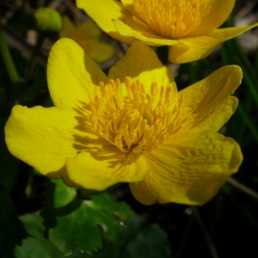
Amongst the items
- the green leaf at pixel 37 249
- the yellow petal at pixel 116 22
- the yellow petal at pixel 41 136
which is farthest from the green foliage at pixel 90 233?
the yellow petal at pixel 116 22

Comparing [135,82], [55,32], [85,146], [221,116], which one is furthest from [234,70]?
[55,32]

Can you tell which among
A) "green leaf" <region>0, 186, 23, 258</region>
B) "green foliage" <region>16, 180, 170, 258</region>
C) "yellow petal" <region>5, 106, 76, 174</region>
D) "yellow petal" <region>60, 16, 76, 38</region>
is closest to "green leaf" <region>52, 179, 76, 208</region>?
"green foliage" <region>16, 180, 170, 258</region>

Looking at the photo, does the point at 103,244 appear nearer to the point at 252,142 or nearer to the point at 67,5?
the point at 252,142

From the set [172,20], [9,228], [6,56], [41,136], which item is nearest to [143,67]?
[172,20]

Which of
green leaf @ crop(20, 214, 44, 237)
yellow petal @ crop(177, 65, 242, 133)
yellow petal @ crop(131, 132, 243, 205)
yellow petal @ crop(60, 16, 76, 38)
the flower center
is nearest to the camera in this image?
yellow petal @ crop(131, 132, 243, 205)

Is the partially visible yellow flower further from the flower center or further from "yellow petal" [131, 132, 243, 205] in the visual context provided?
"yellow petal" [131, 132, 243, 205]

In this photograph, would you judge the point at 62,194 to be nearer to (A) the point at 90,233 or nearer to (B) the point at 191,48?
(A) the point at 90,233

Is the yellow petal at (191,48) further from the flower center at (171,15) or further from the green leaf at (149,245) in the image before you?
the green leaf at (149,245)
